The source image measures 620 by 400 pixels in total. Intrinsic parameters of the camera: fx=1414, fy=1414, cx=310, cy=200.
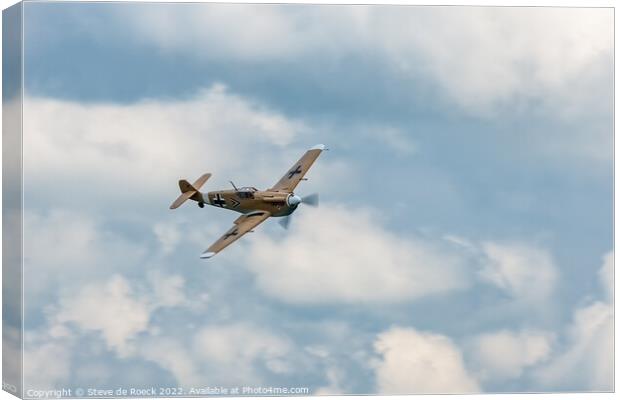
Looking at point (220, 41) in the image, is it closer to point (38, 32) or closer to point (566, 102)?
point (38, 32)

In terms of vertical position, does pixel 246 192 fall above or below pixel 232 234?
above

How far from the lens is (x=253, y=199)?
57.2 meters

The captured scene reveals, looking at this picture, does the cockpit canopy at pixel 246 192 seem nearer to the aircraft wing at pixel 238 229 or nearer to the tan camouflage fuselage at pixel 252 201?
the tan camouflage fuselage at pixel 252 201

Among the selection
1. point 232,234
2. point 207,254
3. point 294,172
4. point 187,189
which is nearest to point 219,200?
point 187,189

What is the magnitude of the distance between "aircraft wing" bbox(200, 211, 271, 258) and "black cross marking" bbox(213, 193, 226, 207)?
4.05 ft

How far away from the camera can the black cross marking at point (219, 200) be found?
190 feet

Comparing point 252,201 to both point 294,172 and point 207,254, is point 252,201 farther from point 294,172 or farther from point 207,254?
point 207,254

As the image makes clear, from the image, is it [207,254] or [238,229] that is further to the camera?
[238,229]

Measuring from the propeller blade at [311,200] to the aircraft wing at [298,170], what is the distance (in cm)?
78

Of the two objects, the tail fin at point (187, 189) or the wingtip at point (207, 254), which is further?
the tail fin at point (187, 189)

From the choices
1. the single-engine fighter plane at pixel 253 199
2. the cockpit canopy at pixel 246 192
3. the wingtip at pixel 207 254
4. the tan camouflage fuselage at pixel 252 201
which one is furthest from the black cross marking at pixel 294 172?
the wingtip at pixel 207 254

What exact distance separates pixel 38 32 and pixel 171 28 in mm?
5001

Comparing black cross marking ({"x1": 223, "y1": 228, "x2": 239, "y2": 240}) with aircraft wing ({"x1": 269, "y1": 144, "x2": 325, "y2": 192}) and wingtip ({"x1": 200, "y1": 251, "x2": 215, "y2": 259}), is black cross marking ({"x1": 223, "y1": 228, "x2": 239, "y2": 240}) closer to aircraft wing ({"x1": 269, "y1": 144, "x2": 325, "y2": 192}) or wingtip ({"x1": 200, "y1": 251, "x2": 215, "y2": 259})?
wingtip ({"x1": 200, "y1": 251, "x2": 215, "y2": 259})

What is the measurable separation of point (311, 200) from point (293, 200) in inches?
35.8
